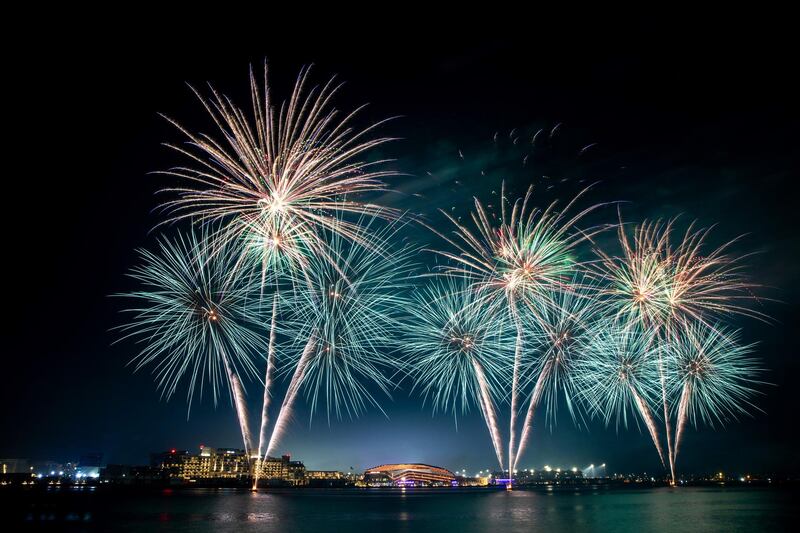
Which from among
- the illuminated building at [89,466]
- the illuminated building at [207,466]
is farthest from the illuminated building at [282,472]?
the illuminated building at [89,466]

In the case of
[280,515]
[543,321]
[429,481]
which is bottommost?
[429,481]

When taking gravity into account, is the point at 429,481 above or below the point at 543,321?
below

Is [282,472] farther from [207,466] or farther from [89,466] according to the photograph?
[89,466]

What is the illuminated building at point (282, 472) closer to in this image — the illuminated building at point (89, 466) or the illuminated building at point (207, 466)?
the illuminated building at point (207, 466)

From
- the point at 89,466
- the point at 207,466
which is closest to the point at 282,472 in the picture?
the point at 207,466

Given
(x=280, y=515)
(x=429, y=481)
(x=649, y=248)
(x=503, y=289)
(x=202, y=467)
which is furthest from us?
(x=429, y=481)

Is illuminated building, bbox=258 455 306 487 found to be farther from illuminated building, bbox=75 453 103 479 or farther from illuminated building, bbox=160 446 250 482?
illuminated building, bbox=75 453 103 479

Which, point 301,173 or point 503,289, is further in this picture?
point 503,289

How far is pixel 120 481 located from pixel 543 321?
572ft

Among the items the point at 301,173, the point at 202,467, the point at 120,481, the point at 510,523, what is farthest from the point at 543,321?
the point at 120,481

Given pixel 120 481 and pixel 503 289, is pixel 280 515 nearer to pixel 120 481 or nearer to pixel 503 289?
pixel 503 289

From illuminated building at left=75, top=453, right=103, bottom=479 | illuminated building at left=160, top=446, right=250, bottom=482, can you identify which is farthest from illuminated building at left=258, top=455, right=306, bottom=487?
illuminated building at left=75, top=453, right=103, bottom=479

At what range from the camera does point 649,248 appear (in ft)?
110

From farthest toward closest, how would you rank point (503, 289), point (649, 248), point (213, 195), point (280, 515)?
point (280, 515) → point (503, 289) → point (649, 248) → point (213, 195)
